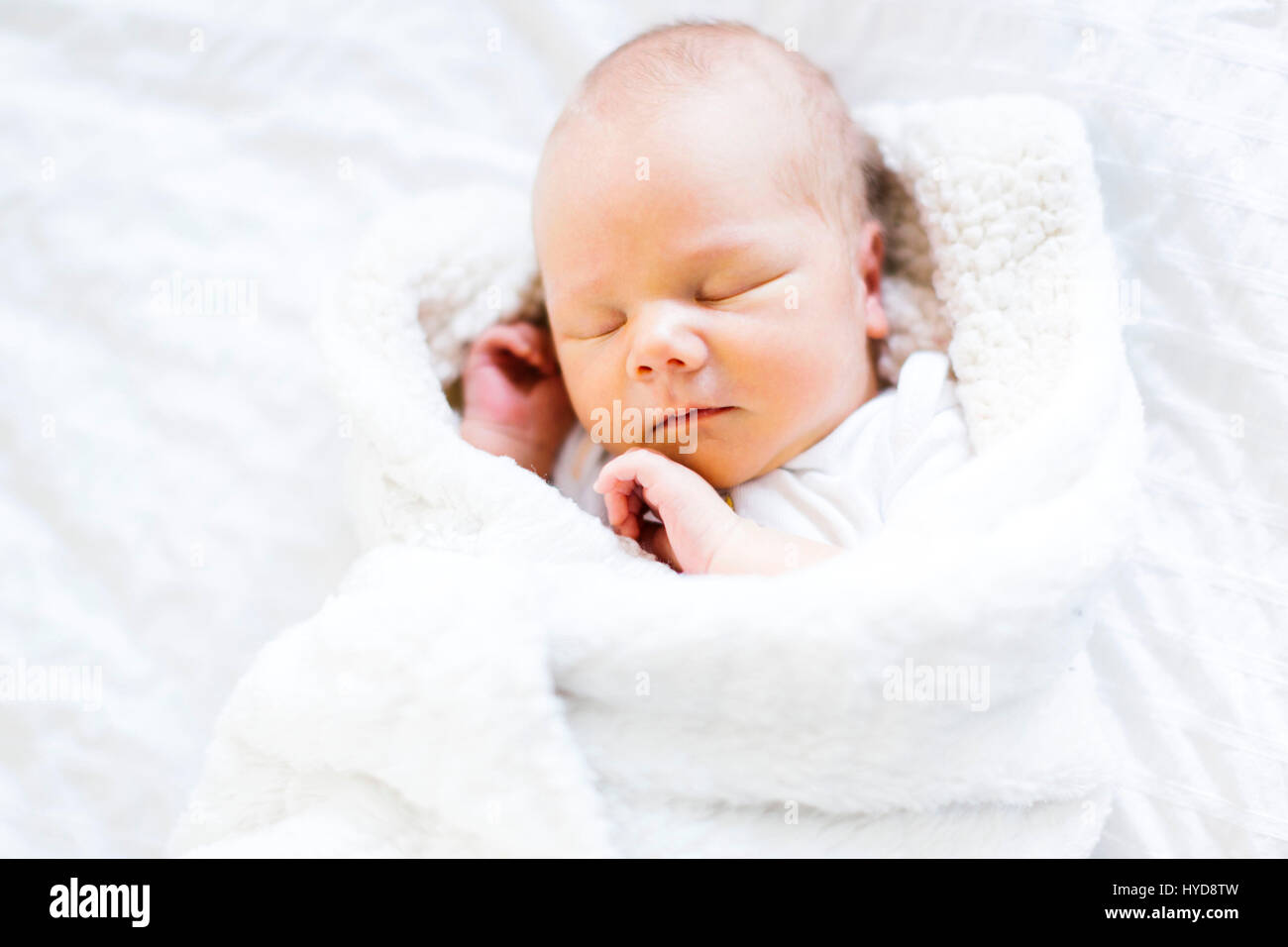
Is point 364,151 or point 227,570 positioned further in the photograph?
point 364,151

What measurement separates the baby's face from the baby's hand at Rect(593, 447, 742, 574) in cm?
4

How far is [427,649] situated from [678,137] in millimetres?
576

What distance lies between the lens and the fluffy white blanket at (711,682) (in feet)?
3.05

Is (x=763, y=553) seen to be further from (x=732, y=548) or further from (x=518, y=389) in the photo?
(x=518, y=389)

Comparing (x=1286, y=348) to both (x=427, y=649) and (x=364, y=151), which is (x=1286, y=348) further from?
(x=364, y=151)

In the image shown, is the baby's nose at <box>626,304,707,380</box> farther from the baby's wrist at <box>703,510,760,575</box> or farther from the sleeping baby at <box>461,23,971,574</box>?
the baby's wrist at <box>703,510,760,575</box>

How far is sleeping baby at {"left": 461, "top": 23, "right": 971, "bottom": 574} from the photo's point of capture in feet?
3.60

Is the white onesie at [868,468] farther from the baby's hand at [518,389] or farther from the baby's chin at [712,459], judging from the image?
the baby's hand at [518,389]

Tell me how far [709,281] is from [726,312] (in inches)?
1.5

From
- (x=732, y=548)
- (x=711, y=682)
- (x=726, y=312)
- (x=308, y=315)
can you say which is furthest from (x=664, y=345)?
(x=308, y=315)

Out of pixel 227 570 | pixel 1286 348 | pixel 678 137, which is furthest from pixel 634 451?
pixel 1286 348

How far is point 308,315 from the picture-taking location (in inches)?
55.6

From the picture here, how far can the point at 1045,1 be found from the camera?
1.29 metres

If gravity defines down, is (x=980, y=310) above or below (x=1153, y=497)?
above
